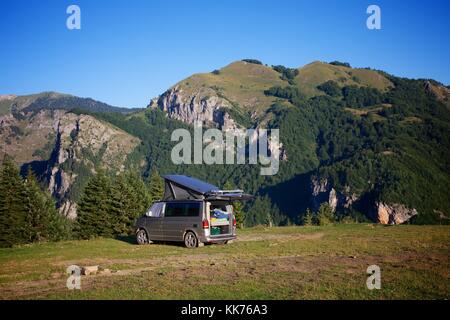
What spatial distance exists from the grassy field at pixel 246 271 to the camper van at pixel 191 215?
0.73 metres

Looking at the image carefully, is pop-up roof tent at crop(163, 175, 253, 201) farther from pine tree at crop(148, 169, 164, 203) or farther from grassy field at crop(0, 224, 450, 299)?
pine tree at crop(148, 169, 164, 203)

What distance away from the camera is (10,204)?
47.1 m

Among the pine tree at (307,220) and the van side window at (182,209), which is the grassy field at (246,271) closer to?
the van side window at (182,209)

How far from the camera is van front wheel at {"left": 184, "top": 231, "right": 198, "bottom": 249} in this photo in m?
21.4

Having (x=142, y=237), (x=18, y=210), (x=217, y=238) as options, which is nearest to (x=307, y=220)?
(x=18, y=210)

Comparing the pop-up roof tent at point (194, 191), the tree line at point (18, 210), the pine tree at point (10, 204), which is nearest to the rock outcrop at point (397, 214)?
the tree line at point (18, 210)

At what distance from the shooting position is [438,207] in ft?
629

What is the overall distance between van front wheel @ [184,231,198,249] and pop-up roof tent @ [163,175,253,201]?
1798mm

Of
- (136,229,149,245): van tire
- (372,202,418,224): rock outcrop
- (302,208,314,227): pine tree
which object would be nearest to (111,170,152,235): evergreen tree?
(302,208,314,227): pine tree

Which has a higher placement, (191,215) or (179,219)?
(191,215)

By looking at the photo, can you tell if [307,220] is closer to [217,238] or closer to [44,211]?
[44,211]

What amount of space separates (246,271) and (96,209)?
40326 millimetres
